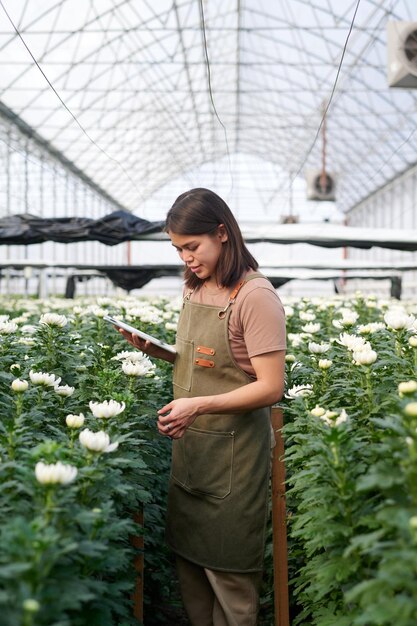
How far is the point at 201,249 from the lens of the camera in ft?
8.35

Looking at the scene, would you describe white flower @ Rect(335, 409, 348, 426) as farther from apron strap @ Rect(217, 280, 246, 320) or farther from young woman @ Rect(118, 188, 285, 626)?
apron strap @ Rect(217, 280, 246, 320)

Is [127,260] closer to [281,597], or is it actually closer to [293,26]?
[293,26]

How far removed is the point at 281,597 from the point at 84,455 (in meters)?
1.45

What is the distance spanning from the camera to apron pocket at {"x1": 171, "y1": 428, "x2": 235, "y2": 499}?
2.62 meters

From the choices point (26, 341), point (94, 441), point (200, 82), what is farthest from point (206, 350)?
point (200, 82)

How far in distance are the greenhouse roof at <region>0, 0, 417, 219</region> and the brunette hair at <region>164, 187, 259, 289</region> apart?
27.8ft

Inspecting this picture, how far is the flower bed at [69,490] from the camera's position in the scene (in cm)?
137

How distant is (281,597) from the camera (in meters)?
2.94

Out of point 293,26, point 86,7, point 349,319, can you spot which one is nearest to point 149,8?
point 86,7

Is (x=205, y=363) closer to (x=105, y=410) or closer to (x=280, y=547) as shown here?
(x=105, y=410)

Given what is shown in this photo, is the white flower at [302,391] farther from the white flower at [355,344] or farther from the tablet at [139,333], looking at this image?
the tablet at [139,333]

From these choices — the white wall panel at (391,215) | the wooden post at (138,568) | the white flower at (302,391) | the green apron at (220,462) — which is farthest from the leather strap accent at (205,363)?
the white wall panel at (391,215)

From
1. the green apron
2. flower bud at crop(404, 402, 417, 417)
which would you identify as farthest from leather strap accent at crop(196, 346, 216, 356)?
flower bud at crop(404, 402, 417, 417)

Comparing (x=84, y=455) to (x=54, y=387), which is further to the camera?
(x=54, y=387)
